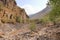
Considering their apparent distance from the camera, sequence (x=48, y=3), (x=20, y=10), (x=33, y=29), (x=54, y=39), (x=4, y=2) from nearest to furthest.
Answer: (x=54, y=39) → (x=48, y=3) → (x=33, y=29) → (x=4, y=2) → (x=20, y=10)

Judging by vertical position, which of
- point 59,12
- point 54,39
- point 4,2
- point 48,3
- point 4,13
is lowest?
point 54,39

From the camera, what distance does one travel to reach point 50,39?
109 feet

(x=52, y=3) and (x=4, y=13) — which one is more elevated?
(x=4, y=13)

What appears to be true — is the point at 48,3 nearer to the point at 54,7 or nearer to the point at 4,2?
the point at 54,7

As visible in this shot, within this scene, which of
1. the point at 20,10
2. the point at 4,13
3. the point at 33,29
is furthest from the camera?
the point at 20,10

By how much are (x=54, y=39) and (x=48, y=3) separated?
686 centimetres

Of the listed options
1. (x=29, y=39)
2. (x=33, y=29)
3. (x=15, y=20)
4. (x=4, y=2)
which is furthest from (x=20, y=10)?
(x=29, y=39)

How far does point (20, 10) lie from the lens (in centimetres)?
11750

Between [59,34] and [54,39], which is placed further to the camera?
[59,34]

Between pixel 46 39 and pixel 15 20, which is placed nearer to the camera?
pixel 46 39

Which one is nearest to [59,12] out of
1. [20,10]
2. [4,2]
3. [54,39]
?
[54,39]

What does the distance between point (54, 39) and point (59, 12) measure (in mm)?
4609

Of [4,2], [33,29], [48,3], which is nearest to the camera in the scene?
[48,3]

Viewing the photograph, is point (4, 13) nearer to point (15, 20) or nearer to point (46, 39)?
point (15, 20)
